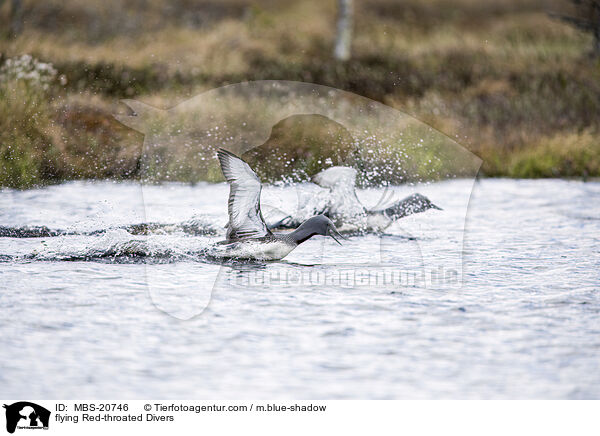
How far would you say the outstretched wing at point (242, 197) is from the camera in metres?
7.02

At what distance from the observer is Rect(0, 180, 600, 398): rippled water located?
190 inches

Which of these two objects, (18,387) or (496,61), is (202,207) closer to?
(18,387)

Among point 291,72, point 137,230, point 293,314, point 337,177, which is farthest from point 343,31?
point 293,314

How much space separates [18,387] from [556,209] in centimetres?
807

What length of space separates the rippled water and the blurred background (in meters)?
3.44

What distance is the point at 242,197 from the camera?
714cm

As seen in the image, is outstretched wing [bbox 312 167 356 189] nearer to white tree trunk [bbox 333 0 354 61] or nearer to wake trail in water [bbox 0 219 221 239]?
wake trail in water [bbox 0 219 221 239]

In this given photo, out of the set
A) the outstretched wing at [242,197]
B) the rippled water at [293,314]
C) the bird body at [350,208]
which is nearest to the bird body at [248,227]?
the outstretched wing at [242,197]

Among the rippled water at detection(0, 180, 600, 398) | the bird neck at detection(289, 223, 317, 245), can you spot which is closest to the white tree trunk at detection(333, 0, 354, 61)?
the rippled water at detection(0, 180, 600, 398)

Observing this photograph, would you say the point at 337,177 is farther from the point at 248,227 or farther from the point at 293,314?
the point at 293,314

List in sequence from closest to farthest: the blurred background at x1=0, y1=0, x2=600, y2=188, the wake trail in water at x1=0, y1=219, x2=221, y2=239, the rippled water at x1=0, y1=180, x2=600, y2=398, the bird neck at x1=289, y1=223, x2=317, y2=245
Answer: the rippled water at x1=0, y1=180, x2=600, y2=398 → the bird neck at x1=289, y1=223, x2=317, y2=245 → the wake trail in water at x1=0, y1=219, x2=221, y2=239 → the blurred background at x1=0, y1=0, x2=600, y2=188

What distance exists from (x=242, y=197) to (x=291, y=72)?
41.0ft

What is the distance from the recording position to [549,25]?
26.6 metres

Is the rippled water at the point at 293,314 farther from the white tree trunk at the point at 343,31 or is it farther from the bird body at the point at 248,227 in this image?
the white tree trunk at the point at 343,31
